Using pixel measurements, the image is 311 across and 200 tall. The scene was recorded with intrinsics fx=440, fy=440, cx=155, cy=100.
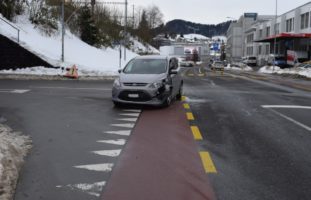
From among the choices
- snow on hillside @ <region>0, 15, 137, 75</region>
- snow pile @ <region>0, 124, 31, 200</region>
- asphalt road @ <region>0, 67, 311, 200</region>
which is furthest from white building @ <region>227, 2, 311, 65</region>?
snow pile @ <region>0, 124, 31, 200</region>

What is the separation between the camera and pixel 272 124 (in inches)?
410

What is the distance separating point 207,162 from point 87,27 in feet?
130

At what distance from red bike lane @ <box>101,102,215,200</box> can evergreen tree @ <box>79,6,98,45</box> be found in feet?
120

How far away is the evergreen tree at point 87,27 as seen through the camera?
44750 mm

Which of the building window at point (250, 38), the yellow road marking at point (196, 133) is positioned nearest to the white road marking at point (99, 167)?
the yellow road marking at point (196, 133)

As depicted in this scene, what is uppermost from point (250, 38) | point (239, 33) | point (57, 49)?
point (239, 33)

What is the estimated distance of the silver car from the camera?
12766mm

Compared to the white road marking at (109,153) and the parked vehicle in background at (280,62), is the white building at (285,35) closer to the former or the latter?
the parked vehicle in background at (280,62)

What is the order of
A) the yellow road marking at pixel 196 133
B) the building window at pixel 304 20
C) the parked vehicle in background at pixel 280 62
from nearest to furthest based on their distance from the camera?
the yellow road marking at pixel 196 133 → the parked vehicle in background at pixel 280 62 → the building window at pixel 304 20

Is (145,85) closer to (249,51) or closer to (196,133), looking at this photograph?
(196,133)

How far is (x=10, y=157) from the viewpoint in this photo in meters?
6.48

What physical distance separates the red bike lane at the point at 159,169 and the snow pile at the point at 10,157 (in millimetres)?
1149

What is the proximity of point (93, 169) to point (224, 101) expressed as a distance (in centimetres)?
971

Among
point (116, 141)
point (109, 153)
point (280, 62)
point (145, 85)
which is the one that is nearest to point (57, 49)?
point (145, 85)
